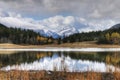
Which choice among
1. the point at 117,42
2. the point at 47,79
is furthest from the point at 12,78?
the point at 117,42

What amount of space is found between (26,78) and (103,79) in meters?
5.18

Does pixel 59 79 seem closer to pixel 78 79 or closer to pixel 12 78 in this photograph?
pixel 78 79

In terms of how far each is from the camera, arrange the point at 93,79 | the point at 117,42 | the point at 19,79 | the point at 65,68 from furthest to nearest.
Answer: the point at 117,42, the point at 65,68, the point at 19,79, the point at 93,79

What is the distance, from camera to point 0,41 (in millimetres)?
193625

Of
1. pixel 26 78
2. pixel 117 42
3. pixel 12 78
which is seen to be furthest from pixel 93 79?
pixel 117 42

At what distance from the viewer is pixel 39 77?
63.8 ft

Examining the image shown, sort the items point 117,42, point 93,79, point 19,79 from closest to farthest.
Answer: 1. point 93,79
2. point 19,79
3. point 117,42

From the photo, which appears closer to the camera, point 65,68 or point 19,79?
point 19,79

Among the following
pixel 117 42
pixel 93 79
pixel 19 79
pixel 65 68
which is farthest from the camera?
pixel 117 42

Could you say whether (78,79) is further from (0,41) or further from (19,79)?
(0,41)

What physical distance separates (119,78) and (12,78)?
22.5ft

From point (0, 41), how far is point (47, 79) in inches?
7049

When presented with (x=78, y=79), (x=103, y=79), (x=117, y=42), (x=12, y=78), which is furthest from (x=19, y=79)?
(x=117, y=42)

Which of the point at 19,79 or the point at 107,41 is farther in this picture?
the point at 107,41
